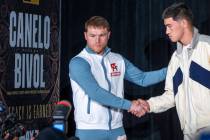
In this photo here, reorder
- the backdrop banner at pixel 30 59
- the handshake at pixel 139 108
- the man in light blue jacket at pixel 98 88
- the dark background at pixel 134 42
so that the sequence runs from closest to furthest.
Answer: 1. the man in light blue jacket at pixel 98 88
2. the handshake at pixel 139 108
3. the backdrop banner at pixel 30 59
4. the dark background at pixel 134 42

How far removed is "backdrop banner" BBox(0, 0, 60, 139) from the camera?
4246 millimetres

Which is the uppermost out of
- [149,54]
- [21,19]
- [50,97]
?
[21,19]

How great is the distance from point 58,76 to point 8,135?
190 cm

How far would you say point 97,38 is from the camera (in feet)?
11.6

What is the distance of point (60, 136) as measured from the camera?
6.40 feet

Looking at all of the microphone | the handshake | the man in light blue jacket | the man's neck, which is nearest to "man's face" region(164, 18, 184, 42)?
the man's neck

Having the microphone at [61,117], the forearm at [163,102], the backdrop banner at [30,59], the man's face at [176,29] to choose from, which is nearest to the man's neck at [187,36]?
the man's face at [176,29]

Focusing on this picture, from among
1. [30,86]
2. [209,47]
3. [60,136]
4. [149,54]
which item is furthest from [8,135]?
[149,54]

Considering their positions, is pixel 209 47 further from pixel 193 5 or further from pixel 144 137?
pixel 144 137

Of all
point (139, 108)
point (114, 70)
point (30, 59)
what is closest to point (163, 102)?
point (139, 108)

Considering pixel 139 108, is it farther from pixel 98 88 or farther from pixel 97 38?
pixel 97 38

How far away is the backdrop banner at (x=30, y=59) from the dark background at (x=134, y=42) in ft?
0.81

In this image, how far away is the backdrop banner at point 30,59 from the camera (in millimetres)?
4246

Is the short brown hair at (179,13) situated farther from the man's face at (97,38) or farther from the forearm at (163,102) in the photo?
the forearm at (163,102)
